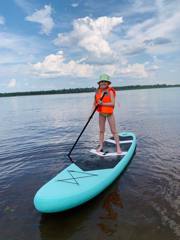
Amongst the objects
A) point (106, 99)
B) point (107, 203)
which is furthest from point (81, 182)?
point (106, 99)

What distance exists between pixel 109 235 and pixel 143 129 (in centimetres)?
1011

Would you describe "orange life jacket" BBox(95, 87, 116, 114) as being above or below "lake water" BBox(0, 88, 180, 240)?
above

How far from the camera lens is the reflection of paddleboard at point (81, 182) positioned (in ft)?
15.5

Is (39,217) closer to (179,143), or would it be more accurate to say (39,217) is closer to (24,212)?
(24,212)

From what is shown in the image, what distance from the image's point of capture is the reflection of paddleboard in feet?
A: 15.5

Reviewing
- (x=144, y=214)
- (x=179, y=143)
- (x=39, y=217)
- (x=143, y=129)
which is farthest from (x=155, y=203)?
(x=143, y=129)

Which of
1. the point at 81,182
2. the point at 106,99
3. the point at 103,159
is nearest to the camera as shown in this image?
the point at 81,182

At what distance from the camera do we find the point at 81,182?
5.52 m

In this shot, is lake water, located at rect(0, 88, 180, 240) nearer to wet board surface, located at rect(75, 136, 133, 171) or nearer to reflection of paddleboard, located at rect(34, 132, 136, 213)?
reflection of paddleboard, located at rect(34, 132, 136, 213)

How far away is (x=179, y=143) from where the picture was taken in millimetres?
10180

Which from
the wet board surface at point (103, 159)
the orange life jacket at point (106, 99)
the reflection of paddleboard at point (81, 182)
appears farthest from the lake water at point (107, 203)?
the orange life jacket at point (106, 99)

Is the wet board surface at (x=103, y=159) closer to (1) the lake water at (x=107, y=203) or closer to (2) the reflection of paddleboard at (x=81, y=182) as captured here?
(2) the reflection of paddleboard at (x=81, y=182)

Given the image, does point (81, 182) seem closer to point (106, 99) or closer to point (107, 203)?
point (107, 203)

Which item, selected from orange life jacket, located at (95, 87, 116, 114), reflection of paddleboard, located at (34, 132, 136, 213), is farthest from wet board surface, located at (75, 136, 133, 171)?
orange life jacket, located at (95, 87, 116, 114)
